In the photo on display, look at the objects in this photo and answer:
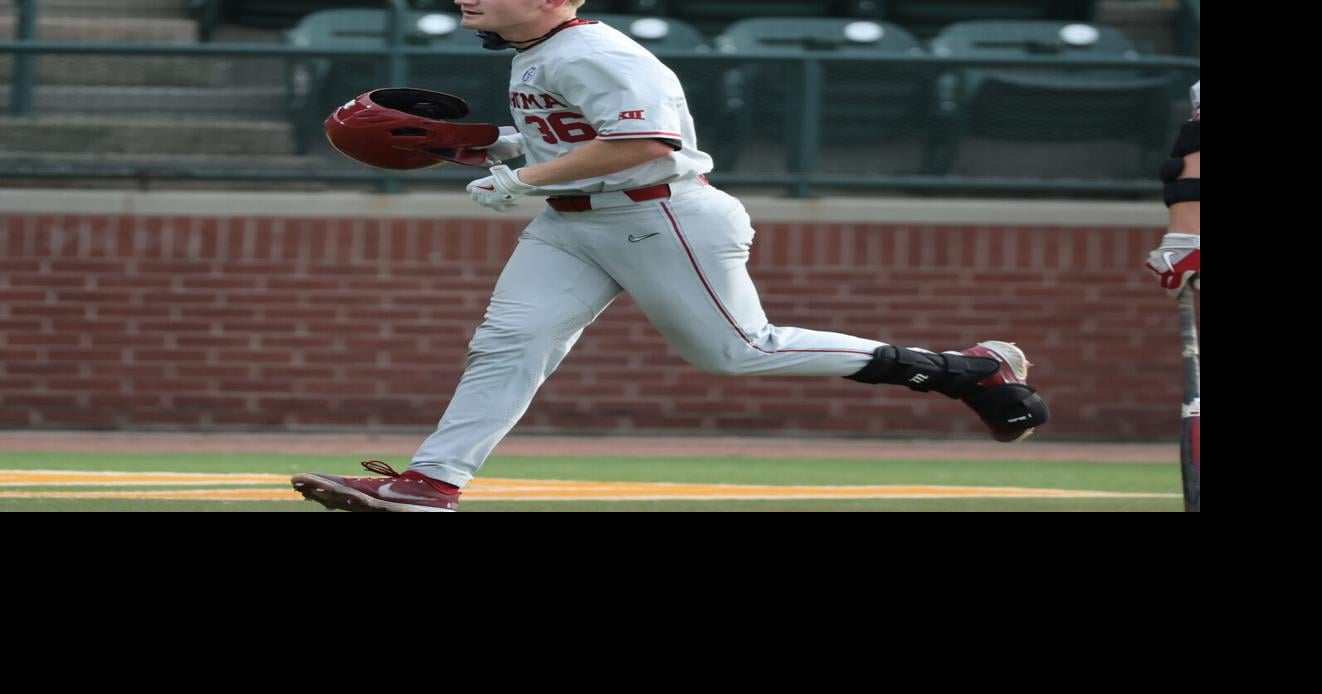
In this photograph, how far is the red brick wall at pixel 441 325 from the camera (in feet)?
30.7

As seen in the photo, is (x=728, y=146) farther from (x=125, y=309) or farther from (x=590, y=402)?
(x=125, y=309)

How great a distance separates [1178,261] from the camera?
570 cm

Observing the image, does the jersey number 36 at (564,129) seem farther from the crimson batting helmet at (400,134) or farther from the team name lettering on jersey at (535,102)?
the crimson batting helmet at (400,134)

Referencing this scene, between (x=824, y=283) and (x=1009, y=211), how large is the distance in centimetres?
112

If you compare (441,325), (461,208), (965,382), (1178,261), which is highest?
(461,208)

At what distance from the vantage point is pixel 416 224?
943 cm

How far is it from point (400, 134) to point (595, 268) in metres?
0.75

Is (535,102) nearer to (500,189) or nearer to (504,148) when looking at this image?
(500,189)

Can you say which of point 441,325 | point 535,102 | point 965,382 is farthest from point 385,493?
point 441,325

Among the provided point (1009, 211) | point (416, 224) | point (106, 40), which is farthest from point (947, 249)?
point (106, 40)

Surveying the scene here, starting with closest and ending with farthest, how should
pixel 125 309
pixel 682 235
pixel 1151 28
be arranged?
pixel 682 235 < pixel 125 309 < pixel 1151 28

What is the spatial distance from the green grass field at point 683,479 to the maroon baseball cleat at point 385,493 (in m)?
0.76

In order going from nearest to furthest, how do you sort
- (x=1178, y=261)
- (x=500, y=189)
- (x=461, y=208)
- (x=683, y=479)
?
(x=500, y=189) < (x=1178, y=261) < (x=683, y=479) < (x=461, y=208)

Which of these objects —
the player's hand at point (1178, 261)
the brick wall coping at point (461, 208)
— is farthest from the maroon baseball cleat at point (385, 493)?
the brick wall coping at point (461, 208)
